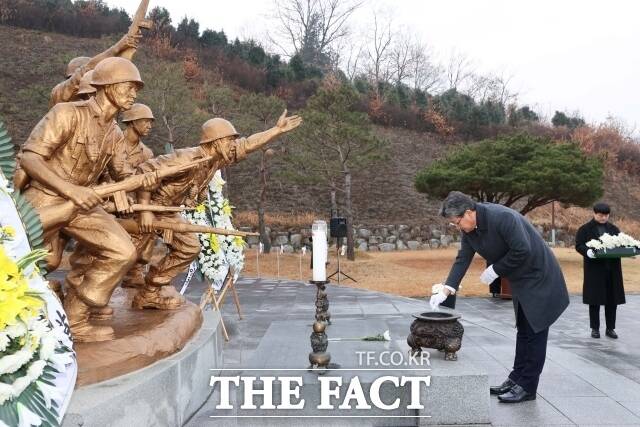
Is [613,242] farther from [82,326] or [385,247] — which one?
[385,247]

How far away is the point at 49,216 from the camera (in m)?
3.68

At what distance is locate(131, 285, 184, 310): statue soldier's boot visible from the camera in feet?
16.9

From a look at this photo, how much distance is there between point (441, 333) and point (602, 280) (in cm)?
422

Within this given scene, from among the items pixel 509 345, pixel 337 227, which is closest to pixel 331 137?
pixel 337 227

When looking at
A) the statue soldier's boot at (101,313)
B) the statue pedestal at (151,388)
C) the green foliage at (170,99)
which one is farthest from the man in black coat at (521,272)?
the green foliage at (170,99)

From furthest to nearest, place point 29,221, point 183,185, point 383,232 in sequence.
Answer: point 383,232 → point 183,185 → point 29,221

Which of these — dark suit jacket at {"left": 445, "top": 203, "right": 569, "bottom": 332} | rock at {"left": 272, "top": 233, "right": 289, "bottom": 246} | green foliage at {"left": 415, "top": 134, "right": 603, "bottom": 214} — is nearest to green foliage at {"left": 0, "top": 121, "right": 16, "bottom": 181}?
dark suit jacket at {"left": 445, "top": 203, "right": 569, "bottom": 332}

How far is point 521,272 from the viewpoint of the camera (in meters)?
4.28

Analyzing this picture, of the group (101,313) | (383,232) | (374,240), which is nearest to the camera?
(101,313)

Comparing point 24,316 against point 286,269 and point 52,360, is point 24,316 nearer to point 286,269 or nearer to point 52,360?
point 52,360

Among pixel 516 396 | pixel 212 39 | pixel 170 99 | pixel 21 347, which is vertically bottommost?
pixel 516 396

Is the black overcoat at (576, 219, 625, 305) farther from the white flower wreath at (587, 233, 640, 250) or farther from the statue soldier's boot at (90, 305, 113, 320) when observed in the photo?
the statue soldier's boot at (90, 305, 113, 320)

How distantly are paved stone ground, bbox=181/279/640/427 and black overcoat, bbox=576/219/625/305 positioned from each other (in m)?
0.50

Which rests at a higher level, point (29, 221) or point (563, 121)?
point (563, 121)
